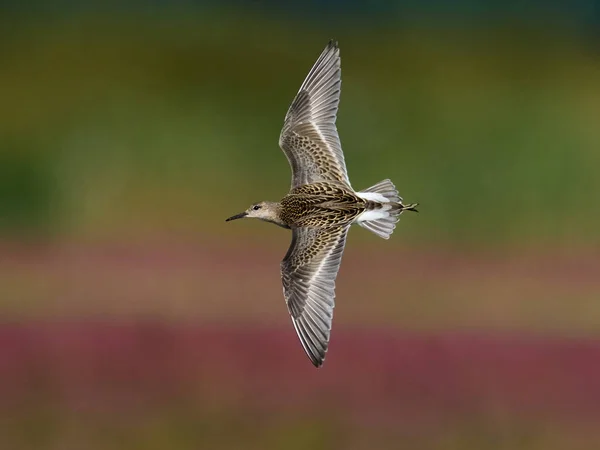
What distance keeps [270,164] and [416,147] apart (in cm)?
94

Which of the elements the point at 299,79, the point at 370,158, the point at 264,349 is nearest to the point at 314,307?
the point at 264,349

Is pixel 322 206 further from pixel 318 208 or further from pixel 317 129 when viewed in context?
pixel 317 129

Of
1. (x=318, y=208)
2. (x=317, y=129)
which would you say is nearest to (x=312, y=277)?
(x=318, y=208)

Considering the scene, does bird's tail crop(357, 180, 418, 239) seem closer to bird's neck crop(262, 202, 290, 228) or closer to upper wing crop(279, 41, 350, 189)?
upper wing crop(279, 41, 350, 189)

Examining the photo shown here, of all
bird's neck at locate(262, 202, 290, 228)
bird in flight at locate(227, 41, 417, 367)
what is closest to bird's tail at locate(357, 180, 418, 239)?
bird in flight at locate(227, 41, 417, 367)

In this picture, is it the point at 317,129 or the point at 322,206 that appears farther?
the point at 317,129

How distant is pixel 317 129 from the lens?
3381mm

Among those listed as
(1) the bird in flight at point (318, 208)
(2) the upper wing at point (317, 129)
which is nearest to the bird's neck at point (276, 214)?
(1) the bird in flight at point (318, 208)

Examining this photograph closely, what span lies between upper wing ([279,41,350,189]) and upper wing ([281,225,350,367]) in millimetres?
206

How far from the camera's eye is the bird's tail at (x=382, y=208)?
10.1 feet

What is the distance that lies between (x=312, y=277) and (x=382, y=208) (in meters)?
0.25

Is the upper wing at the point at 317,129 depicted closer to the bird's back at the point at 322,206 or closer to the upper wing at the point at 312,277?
the bird's back at the point at 322,206

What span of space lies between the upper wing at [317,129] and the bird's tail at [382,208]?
0.10 m

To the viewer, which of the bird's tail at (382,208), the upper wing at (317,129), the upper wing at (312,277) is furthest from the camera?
the upper wing at (317,129)
